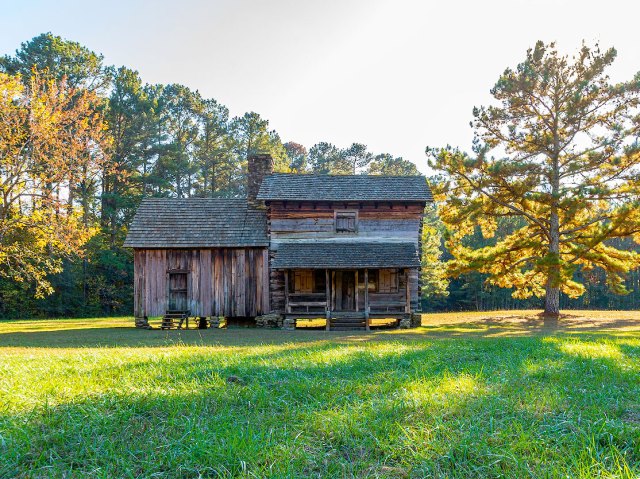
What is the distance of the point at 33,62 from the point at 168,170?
14.2 metres

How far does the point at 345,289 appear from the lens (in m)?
23.6

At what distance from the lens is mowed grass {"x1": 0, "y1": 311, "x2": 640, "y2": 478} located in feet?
10.3

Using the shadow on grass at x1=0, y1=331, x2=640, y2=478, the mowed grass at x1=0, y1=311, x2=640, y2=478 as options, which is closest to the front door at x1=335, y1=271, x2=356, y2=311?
the mowed grass at x1=0, y1=311, x2=640, y2=478

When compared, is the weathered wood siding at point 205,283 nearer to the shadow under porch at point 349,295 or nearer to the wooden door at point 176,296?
the wooden door at point 176,296

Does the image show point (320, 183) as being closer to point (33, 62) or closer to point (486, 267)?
point (486, 267)

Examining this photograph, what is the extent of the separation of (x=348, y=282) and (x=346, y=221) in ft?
10.3

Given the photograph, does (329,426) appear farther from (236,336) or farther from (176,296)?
(176,296)

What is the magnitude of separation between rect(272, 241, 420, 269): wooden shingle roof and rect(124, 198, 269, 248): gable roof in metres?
1.68

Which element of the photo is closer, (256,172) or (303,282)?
(303,282)

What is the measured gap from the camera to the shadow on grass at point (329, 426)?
313 cm

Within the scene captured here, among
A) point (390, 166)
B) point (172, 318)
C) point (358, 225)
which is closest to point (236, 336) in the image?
point (172, 318)

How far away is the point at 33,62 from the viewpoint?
39.2 m

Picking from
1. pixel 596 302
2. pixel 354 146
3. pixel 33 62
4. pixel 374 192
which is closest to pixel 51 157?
pixel 374 192

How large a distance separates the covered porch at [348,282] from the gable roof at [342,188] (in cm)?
237
